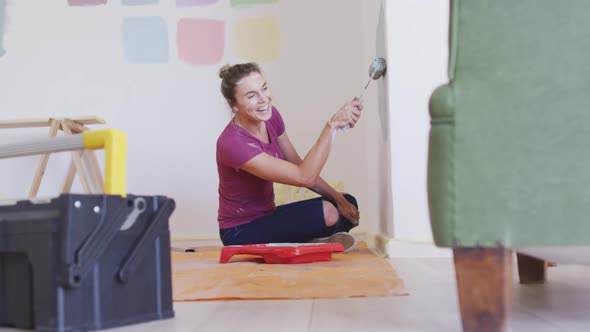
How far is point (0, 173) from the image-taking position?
3301 millimetres

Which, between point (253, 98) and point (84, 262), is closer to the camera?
point (84, 262)

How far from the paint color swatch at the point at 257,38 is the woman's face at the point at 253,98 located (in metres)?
0.95

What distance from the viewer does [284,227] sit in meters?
2.37

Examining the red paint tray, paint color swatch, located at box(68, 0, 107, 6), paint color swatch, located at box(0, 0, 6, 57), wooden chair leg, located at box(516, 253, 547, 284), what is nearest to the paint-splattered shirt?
the red paint tray

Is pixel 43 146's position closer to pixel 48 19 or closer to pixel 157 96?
pixel 157 96

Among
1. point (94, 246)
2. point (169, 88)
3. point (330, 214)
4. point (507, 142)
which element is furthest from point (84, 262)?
point (169, 88)

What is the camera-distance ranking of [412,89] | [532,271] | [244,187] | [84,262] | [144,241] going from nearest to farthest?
[84,262], [144,241], [532,271], [412,89], [244,187]

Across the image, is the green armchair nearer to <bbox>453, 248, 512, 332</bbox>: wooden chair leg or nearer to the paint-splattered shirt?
<bbox>453, 248, 512, 332</bbox>: wooden chair leg

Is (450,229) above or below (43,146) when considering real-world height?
below

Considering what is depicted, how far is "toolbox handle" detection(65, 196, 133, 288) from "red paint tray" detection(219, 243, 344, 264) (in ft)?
3.25

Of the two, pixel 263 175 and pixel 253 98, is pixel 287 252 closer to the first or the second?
pixel 263 175

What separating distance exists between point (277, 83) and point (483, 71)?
7.83 feet

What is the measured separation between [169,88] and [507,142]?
2610 millimetres

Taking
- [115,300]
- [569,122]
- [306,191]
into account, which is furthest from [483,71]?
[306,191]
